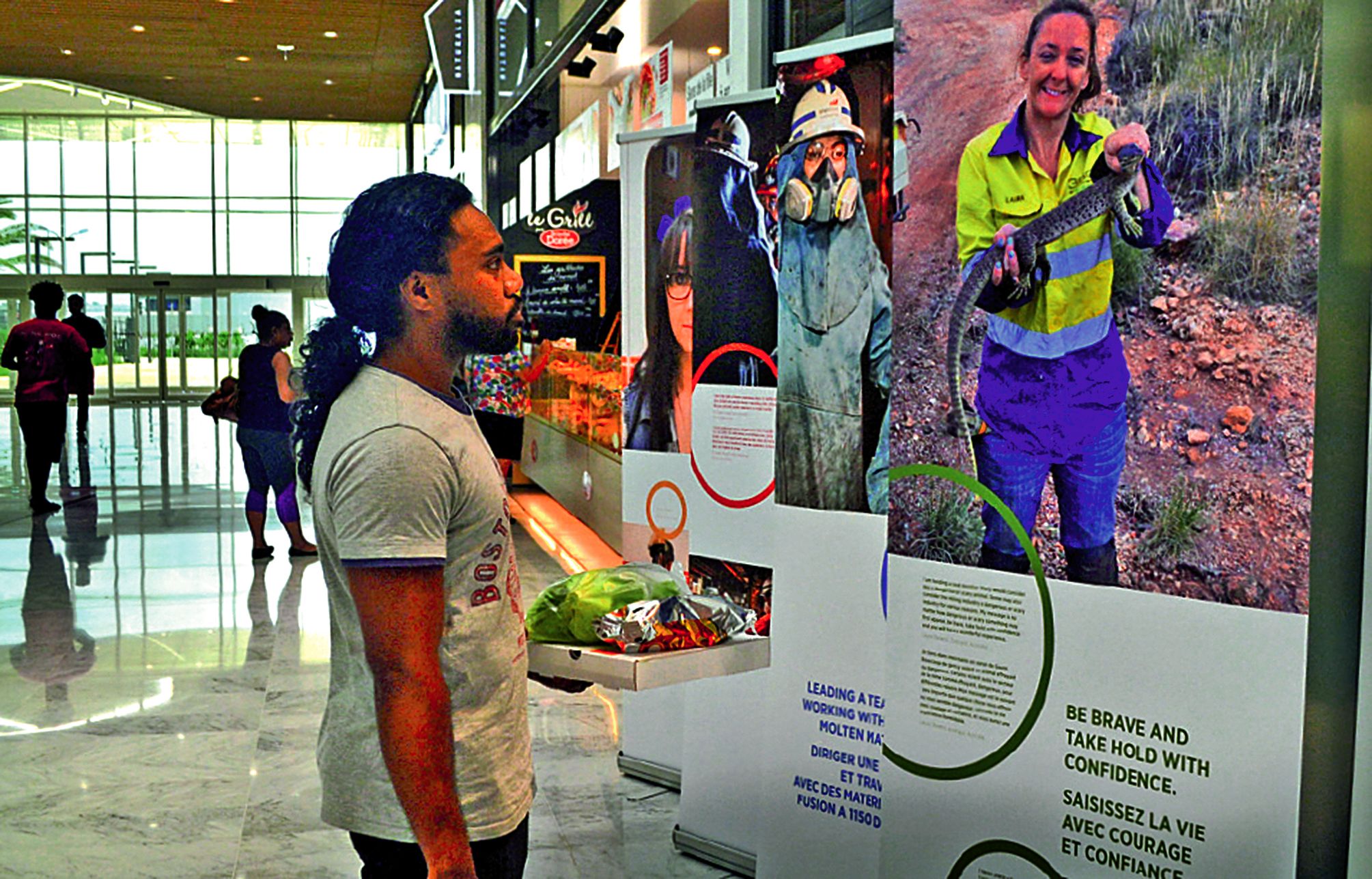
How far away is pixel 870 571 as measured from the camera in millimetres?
2957

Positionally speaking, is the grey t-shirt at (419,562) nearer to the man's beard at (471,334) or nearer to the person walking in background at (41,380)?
the man's beard at (471,334)

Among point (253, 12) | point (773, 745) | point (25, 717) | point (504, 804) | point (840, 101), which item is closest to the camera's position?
point (504, 804)

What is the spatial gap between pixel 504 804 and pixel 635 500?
2468 millimetres

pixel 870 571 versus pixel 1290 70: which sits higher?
pixel 1290 70

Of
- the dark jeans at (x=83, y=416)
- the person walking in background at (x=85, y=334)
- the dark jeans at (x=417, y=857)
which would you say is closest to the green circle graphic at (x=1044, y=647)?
the dark jeans at (x=417, y=857)

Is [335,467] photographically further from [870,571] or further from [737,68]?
[737,68]

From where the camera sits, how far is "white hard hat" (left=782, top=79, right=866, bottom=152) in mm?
2891

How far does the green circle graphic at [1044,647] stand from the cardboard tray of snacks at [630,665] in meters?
0.37

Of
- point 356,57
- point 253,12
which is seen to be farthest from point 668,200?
point 356,57

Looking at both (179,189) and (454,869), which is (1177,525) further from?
(179,189)

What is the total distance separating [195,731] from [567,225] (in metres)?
6.69

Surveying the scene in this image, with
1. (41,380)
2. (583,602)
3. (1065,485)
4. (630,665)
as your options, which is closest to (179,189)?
(41,380)

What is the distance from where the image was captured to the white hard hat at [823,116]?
2.89 meters

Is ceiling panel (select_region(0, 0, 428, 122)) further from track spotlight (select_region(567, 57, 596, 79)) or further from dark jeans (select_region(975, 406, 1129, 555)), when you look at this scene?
dark jeans (select_region(975, 406, 1129, 555))
